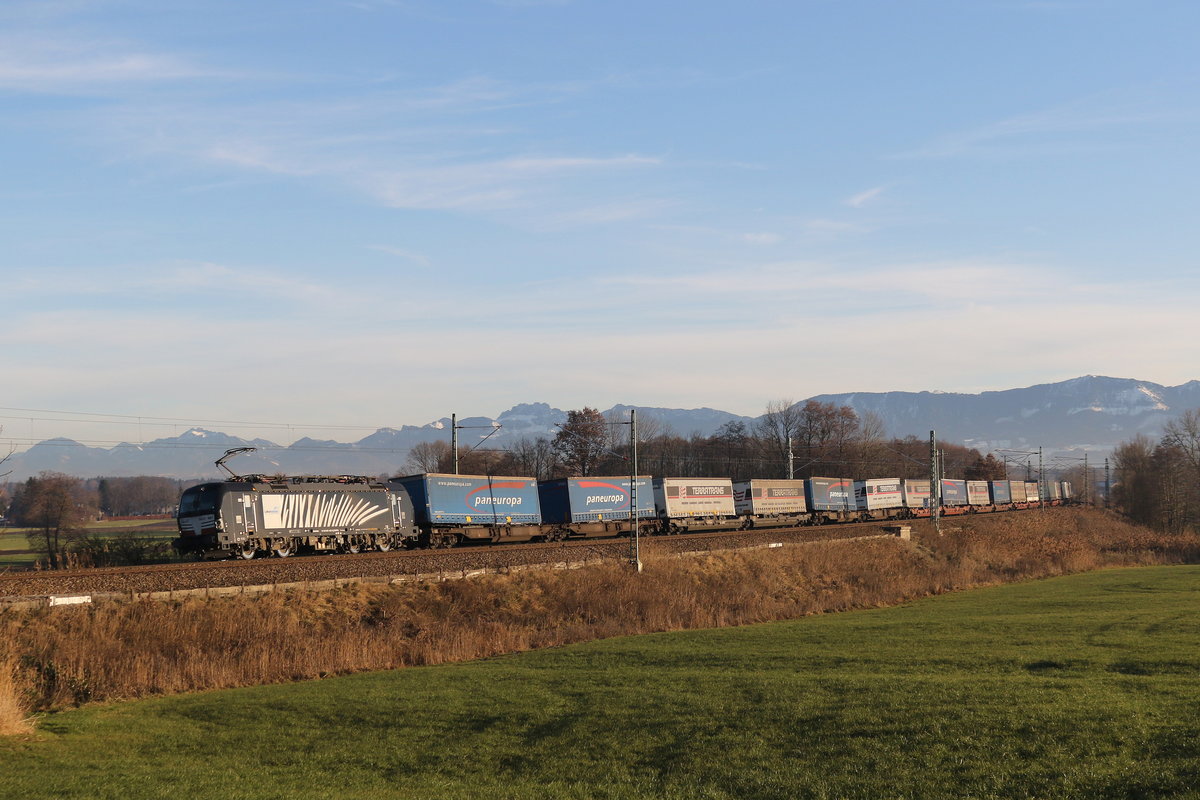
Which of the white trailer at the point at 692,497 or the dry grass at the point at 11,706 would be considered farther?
the white trailer at the point at 692,497

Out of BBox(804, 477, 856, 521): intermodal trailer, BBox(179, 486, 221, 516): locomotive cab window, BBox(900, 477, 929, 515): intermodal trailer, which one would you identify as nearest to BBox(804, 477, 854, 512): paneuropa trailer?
BBox(804, 477, 856, 521): intermodal trailer

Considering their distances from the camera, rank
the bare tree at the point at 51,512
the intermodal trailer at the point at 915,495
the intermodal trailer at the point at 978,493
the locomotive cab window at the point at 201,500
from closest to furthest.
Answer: the locomotive cab window at the point at 201,500, the bare tree at the point at 51,512, the intermodal trailer at the point at 915,495, the intermodal trailer at the point at 978,493

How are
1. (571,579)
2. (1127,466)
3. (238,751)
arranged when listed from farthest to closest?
(1127,466) → (571,579) → (238,751)

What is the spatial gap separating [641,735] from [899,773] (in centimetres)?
441

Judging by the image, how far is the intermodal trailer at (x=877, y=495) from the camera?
91875 millimetres

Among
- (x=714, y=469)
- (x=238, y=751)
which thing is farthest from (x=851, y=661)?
(x=714, y=469)

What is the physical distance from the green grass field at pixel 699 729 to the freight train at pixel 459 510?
57.6 ft

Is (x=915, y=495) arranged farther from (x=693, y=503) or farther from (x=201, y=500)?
(x=201, y=500)

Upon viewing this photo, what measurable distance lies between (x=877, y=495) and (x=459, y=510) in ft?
178

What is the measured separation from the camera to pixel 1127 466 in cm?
13912

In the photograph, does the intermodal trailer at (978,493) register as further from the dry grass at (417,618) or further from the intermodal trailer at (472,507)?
the intermodal trailer at (472,507)

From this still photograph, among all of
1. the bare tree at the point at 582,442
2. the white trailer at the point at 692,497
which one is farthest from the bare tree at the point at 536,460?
the white trailer at the point at 692,497

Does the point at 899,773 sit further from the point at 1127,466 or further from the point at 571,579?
the point at 1127,466

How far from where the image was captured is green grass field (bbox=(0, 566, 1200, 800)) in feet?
40.8
